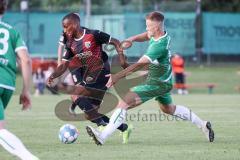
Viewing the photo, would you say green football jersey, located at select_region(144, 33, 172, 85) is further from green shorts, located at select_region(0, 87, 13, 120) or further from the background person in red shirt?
the background person in red shirt

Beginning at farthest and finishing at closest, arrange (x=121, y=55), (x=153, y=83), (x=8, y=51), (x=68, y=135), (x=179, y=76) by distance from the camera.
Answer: (x=179, y=76), (x=121, y=55), (x=153, y=83), (x=68, y=135), (x=8, y=51)

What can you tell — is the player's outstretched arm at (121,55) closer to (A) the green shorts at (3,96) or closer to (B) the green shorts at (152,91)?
(B) the green shorts at (152,91)

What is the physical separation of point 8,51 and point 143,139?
15.9ft

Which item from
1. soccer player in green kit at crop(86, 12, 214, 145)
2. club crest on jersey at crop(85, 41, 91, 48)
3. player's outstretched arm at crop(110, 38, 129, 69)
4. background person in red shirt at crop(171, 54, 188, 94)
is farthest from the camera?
background person in red shirt at crop(171, 54, 188, 94)

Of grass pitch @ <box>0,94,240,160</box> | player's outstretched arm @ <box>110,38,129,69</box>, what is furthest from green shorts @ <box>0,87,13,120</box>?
player's outstretched arm @ <box>110,38,129,69</box>

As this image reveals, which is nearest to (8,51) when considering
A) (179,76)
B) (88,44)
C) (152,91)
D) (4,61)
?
(4,61)

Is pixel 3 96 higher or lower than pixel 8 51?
lower

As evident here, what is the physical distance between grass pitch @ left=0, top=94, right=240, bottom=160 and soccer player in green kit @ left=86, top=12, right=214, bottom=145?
312mm

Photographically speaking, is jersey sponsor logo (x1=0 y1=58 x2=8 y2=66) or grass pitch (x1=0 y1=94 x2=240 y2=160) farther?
grass pitch (x1=0 y1=94 x2=240 y2=160)

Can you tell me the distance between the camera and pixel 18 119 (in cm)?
1891

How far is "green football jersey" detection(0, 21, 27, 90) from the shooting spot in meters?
9.80

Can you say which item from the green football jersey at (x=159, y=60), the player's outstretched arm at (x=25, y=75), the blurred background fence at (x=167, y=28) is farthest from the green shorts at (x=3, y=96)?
the blurred background fence at (x=167, y=28)

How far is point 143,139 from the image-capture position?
14148mm

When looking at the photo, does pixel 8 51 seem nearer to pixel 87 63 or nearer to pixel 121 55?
pixel 121 55
